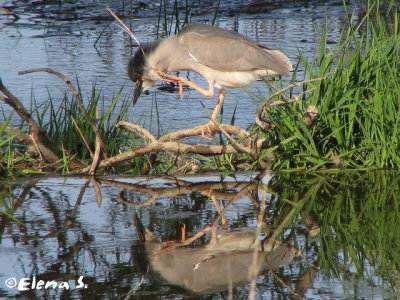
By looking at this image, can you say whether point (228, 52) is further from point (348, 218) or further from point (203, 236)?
point (203, 236)

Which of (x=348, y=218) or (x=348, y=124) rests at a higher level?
(x=348, y=124)

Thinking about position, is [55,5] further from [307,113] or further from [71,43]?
[307,113]

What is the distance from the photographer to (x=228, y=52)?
6.77m

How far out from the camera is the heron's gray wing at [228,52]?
6637 millimetres

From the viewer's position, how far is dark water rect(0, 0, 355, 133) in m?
8.73

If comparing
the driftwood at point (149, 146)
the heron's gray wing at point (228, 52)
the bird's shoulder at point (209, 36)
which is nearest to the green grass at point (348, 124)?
the driftwood at point (149, 146)

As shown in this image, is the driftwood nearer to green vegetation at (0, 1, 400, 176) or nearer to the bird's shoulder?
green vegetation at (0, 1, 400, 176)

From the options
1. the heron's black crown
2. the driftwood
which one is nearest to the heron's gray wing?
the heron's black crown

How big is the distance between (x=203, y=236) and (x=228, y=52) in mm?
2472

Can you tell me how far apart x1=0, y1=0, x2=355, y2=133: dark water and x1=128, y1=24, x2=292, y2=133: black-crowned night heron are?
0.43 meters

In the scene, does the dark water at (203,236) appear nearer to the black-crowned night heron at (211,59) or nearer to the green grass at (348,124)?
the green grass at (348,124)


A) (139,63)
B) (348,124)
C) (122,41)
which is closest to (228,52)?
(139,63)

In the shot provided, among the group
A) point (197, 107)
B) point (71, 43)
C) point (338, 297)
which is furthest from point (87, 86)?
point (338, 297)

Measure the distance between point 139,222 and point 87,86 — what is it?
4.51 m
